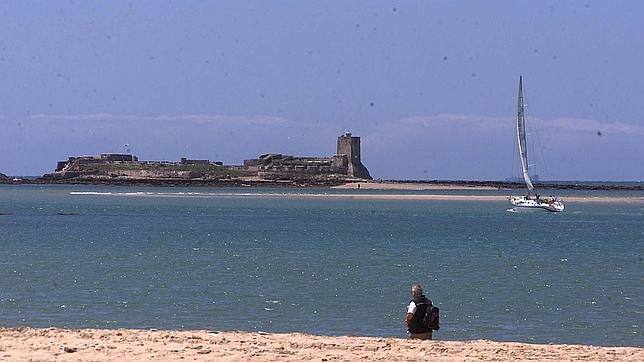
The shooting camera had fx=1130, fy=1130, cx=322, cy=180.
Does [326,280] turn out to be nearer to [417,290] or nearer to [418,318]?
[418,318]

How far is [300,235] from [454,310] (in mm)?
32499

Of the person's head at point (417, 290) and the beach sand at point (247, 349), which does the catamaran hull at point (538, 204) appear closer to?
the beach sand at point (247, 349)

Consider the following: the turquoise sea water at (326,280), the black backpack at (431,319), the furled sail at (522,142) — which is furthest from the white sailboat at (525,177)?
the black backpack at (431,319)

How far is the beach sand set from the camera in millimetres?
14547

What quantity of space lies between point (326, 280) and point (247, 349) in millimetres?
16633

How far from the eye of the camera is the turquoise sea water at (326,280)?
22531mm

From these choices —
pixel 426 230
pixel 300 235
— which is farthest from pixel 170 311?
pixel 426 230

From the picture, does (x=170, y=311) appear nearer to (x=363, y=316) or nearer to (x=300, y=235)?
(x=363, y=316)

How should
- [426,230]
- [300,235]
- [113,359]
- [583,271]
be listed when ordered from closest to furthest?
[113,359]
[583,271]
[300,235]
[426,230]

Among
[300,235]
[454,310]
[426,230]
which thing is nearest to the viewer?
[454,310]

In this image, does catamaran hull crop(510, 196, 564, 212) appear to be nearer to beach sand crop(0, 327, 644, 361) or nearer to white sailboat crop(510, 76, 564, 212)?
white sailboat crop(510, 76, 564, 212)

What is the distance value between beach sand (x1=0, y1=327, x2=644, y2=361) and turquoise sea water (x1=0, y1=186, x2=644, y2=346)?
4.41m

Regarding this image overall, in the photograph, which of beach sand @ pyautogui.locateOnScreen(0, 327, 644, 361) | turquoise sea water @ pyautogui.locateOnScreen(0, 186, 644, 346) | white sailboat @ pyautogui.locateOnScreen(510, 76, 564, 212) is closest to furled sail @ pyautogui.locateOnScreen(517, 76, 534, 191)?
white sailboat @ pyautogui.locateOnScreen(510, 76, 564, 212)

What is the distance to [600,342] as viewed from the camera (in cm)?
2048
